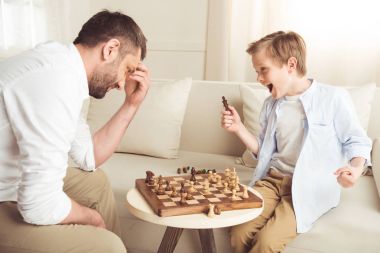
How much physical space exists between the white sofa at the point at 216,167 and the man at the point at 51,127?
1.61 feet

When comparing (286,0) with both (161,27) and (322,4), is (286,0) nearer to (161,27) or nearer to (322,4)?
(322,4)

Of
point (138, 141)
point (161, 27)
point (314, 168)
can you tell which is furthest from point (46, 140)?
point (161, 27)

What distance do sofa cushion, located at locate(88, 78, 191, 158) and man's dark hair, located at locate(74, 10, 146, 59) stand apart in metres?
0.93

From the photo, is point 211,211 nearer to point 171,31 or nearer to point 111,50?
point 111,50

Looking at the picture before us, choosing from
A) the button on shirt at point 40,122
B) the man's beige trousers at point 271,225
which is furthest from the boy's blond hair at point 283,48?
the button on shirt at point 40,122

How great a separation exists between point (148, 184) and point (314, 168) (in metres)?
0.62

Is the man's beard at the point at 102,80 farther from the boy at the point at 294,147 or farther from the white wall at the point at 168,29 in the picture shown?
the white wall at the point at 168,29

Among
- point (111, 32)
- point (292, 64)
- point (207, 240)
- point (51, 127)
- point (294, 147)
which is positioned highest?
point (111, 32)

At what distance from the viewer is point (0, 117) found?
1.13 meters

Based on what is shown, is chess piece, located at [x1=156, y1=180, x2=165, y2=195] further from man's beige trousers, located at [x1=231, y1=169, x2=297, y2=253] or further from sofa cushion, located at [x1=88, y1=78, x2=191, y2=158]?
sofa cushion, located at [x1=88, y1=78, x2=191, y2=158]

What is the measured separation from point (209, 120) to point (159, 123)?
29cm

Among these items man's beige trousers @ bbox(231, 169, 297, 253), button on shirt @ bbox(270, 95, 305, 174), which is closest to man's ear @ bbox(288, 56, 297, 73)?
button on shirt @ bbox(270, 95, 305, 174)

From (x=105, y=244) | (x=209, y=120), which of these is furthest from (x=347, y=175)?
(x=209, y=120)

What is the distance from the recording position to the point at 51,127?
1091mm
